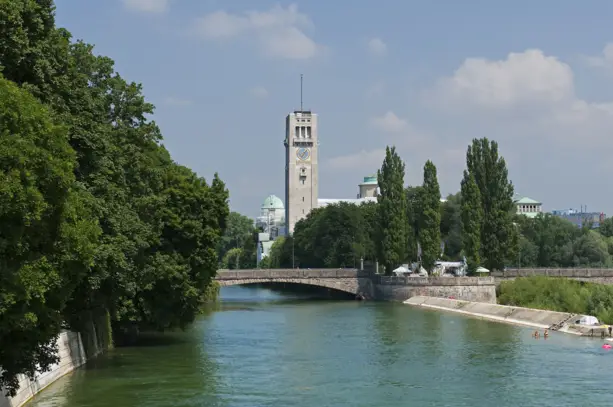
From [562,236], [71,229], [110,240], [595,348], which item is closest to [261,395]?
[110,240]

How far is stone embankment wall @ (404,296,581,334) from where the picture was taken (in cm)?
6781

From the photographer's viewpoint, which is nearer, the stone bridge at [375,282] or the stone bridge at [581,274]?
the stone bridge at [375,282]

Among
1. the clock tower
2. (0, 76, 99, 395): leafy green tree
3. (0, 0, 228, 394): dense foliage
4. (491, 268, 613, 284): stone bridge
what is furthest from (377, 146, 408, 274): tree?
the clock tower

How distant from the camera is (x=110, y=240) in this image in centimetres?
3569

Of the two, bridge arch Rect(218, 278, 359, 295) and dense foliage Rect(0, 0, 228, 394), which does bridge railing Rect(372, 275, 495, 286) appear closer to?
bridge arch Rect(218, 278, 359, 295)

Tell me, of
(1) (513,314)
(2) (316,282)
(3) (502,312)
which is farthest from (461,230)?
(1) (513,314)

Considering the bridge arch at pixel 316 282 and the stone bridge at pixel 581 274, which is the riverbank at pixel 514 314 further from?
the stone bridge at pixel 581 274

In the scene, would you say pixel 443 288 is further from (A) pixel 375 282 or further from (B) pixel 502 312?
(B) pixel 502 312

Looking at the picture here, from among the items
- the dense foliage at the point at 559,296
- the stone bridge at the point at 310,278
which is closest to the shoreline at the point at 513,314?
the dense foliage at the point at 559,296

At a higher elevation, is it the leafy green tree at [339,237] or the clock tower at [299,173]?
the clock tower at [299,173]

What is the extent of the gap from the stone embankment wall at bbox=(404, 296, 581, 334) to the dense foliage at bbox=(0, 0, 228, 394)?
1050 inches

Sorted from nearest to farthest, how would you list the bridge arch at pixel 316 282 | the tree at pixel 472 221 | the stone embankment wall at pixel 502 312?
1. the stone embankment wall at pixel 502 312
2. the tree at pixel 472 221
3. the bridge arch at pixel 316 282

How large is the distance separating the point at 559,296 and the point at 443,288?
54.5 feet

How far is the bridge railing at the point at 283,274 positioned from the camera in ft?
337
